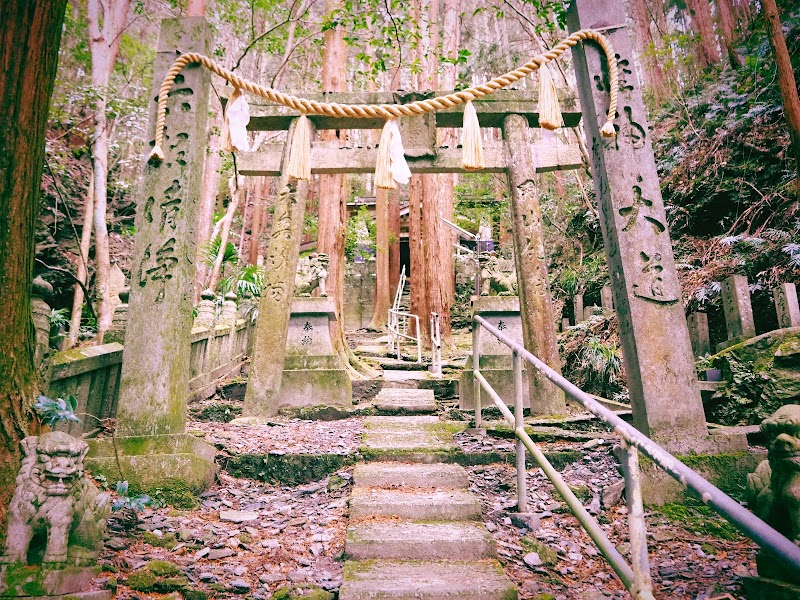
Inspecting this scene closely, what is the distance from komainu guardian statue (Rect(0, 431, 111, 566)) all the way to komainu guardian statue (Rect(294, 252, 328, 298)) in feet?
13.7

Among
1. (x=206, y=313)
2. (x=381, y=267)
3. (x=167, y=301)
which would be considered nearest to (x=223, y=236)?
(x=381, y=267)

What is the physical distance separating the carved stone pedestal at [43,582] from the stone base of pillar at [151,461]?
3.71ft

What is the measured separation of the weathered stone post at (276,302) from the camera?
16.2 ft

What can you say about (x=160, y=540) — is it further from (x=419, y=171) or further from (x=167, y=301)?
(x=419, y=171)

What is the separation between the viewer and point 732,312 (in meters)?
5.28

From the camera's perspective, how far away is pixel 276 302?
16.8 feet

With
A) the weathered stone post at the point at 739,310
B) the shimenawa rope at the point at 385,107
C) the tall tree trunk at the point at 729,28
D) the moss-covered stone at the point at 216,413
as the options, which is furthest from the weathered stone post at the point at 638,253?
the tall tree trunk at the point at 729,28

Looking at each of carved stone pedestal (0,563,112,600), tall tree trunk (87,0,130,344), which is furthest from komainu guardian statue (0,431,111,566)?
tall tree trunk (87,0,130,344)

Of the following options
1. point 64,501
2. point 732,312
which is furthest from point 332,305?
point 732,312

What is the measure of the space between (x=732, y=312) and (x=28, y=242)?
661 cm

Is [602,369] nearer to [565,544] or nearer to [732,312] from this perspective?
[732,312]

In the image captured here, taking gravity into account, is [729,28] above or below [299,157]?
above

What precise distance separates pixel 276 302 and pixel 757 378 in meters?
5.19

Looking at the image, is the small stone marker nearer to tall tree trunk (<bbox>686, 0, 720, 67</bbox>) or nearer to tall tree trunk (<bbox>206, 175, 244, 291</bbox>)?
tall tree trunk (<bbox>686, 0, 720, 67</bbox>)
